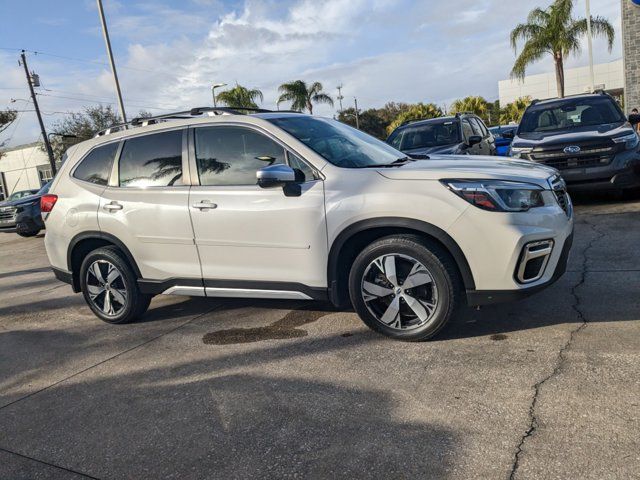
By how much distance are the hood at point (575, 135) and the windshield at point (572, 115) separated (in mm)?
262

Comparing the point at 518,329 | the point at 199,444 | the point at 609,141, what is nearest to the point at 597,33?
the point at 609,141

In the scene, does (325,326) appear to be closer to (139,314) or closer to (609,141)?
(139,314)

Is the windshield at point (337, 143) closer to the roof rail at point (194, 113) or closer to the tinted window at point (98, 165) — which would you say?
the roof rail at point (194, 113)

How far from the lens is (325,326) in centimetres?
456

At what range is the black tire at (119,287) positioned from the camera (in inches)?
198

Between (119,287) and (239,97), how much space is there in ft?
121

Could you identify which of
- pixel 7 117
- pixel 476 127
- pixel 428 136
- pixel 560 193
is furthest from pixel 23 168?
pixel 560 193

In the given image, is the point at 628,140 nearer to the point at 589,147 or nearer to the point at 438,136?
the point at 589,147

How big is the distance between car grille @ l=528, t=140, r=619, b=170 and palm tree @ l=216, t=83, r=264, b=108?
32.9m

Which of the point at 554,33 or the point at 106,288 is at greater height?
the point at 554,33

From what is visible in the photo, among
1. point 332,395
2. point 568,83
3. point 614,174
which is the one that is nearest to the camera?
point 332,395

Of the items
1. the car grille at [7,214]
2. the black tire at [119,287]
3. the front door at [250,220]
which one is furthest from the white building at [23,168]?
the front door at [250,220]

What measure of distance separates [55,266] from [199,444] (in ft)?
11.1

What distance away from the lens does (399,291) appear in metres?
3.88
